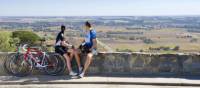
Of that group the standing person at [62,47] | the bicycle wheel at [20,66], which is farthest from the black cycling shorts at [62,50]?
the bicycle wheel at [20,66]

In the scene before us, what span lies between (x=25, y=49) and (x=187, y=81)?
4104 millimetres

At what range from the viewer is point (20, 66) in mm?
11141

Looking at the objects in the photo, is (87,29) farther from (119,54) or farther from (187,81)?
(187,81)

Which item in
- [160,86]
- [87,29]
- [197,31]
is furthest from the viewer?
[197,31]

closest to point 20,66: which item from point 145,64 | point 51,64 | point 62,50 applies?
point 51,64

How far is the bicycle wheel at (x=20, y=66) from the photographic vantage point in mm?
11117

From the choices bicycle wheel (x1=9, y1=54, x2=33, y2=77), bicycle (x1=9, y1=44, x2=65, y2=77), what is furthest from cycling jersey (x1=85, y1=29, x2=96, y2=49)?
→ bicycle wheel (x1=9, y1=54, x2=33, y2=77)

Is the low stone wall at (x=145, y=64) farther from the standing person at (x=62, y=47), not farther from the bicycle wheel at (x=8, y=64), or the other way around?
the bicycle wheel at (x=8, y=64)

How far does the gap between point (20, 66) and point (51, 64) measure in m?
0.78

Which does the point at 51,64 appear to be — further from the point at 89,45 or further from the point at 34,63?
the point at 89,45

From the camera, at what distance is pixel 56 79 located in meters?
10.7

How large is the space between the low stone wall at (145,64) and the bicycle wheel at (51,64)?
908 millimetres

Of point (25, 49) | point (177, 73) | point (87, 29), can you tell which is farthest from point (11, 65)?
point (177, 73)

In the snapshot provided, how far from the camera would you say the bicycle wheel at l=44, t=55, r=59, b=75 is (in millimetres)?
11188
